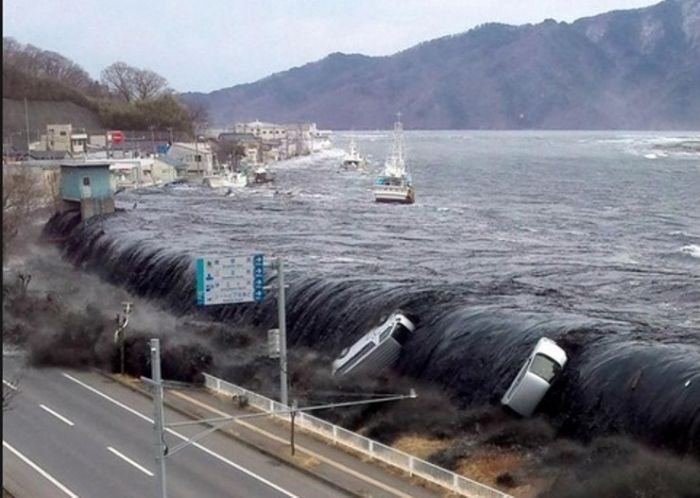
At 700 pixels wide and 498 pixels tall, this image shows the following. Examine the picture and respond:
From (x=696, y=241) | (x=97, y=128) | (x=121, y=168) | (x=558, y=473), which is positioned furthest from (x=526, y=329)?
(x=97, y=128)

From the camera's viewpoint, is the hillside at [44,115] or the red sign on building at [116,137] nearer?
the hillside at [44,115]

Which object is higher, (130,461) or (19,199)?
(19,199)

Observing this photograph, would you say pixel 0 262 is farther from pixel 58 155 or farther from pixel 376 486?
pixel 58 155

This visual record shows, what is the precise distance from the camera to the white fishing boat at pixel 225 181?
67875 mm

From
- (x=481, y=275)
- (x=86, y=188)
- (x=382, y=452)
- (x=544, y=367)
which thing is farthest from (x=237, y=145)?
(x=382, y=452)

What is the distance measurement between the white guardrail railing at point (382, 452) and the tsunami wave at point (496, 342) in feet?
10.8

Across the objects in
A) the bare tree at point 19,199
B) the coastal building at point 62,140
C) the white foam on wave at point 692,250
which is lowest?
the white foam on wave at point 692,250

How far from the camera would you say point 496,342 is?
65.4 ft

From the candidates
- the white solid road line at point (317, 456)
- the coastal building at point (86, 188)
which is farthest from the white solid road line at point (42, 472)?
the coastal building at point (86, 188)

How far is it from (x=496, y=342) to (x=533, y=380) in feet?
10.0

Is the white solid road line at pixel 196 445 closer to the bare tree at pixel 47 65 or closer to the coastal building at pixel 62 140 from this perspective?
the coastal building at pixel 62 140

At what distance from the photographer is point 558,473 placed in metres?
14.3

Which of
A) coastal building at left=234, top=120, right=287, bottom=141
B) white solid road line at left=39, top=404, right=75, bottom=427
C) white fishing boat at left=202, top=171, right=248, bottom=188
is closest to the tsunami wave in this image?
white solid road line at left=39, top=404, right=75, bottom=427

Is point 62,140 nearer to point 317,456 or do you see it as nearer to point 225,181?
point 225,181
